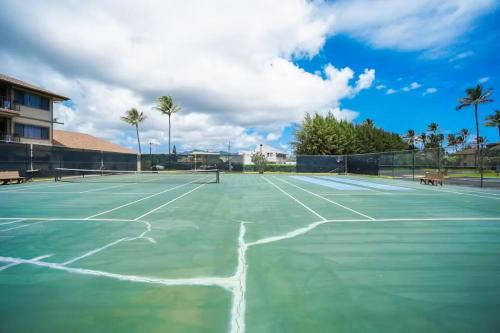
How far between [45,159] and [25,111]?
13907 millimetres

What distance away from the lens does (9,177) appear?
19.5 metres

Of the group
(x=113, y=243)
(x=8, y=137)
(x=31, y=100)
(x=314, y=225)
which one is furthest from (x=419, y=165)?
(x=31, y=100)

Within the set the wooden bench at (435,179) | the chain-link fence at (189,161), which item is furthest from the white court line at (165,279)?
the chain-link fence at (189,161)

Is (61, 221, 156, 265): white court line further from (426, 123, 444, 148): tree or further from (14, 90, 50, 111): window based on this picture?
(426, 123, 444, 148): tree

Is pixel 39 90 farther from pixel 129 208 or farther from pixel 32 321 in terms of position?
pixel 32 321

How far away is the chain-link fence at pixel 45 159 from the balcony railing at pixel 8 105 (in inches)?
413

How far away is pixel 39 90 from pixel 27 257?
38.6m

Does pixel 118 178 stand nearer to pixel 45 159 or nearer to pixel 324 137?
pixel 45 159

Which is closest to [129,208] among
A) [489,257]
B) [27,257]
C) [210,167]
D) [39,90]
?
[27,257]

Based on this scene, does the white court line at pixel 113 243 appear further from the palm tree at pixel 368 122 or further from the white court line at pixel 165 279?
the palm tree at pixel 368 122

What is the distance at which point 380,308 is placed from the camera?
315 cm

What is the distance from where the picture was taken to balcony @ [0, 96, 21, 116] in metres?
30.8

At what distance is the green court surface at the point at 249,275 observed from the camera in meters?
2.94

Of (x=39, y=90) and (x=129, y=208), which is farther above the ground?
(x=39, y=90)
